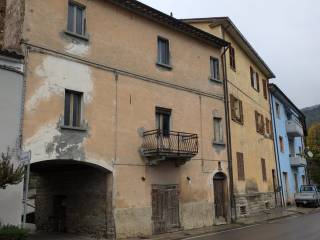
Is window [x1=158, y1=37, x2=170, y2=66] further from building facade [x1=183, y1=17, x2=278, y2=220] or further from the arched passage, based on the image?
the arched passage

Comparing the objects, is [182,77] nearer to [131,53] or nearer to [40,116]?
[131,53]

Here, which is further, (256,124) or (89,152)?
(256,124)

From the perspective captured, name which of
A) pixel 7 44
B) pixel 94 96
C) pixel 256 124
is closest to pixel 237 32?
pixel 256 124

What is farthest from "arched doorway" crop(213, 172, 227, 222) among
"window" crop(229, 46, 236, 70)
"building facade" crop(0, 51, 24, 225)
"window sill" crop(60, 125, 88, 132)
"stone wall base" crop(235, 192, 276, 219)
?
"building facade" crop(0, 51, 24, 225)

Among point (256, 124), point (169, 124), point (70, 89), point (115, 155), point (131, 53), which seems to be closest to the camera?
point (70, 89)

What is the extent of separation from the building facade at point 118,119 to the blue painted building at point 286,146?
14.3 metres

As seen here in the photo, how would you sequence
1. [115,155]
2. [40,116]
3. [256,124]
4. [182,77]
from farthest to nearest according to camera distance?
1. [256,124]
2. [182,77]
3. [115,155]
4. [40,116]

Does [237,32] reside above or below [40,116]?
above

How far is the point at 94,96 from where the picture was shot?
14.9 metres

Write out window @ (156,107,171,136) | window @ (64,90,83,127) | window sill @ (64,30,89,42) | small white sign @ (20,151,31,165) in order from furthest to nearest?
window @ (156,107,171,136) → window sill @ (64,30,89,42) → window @ (64,90,83,127) → small white sign @ (20,151,31,165)

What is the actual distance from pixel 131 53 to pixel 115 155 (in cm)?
457

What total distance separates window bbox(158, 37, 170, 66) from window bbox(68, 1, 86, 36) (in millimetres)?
4560

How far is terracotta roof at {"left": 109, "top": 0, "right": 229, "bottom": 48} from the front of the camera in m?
16.8

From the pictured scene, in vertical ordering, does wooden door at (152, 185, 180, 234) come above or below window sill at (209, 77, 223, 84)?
below
